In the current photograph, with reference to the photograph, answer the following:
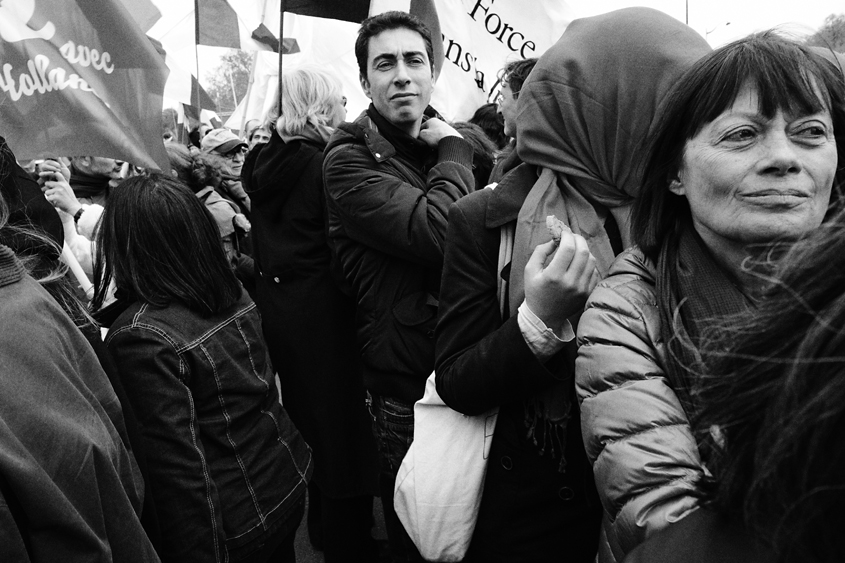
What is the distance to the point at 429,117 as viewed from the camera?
309 cm

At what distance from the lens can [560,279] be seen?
57.2 inches

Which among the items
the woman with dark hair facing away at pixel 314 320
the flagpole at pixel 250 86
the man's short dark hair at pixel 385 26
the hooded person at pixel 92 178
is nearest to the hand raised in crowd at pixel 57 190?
the hooded person at pixel 92 178

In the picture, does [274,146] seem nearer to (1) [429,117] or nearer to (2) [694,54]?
(1) [429,117]

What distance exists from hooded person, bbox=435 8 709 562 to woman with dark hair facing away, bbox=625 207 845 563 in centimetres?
75

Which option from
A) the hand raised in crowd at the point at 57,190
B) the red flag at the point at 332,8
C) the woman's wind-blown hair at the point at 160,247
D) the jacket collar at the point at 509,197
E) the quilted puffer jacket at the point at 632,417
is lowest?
the hand raised in crowd at the point at 57,190

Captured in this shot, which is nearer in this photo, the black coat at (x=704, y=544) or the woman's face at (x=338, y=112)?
the black coat at (x=704, y=544)

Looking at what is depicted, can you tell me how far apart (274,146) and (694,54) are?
227cm

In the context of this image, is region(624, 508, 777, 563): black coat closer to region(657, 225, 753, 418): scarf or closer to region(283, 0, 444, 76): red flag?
region(657, 225, 753, 418): scarf

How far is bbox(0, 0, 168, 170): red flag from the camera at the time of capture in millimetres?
2520

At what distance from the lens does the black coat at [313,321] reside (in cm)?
325

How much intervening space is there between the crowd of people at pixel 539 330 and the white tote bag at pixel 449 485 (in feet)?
0.16

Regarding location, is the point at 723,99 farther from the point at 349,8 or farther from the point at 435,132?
the point at 349,8

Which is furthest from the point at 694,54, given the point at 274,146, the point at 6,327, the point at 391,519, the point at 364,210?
the point at 274,146

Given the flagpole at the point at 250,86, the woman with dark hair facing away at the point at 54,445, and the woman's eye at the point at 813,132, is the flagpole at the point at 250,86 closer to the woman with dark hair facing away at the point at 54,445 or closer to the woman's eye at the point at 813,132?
the woman with dark hair facing away at the point at 54,445
